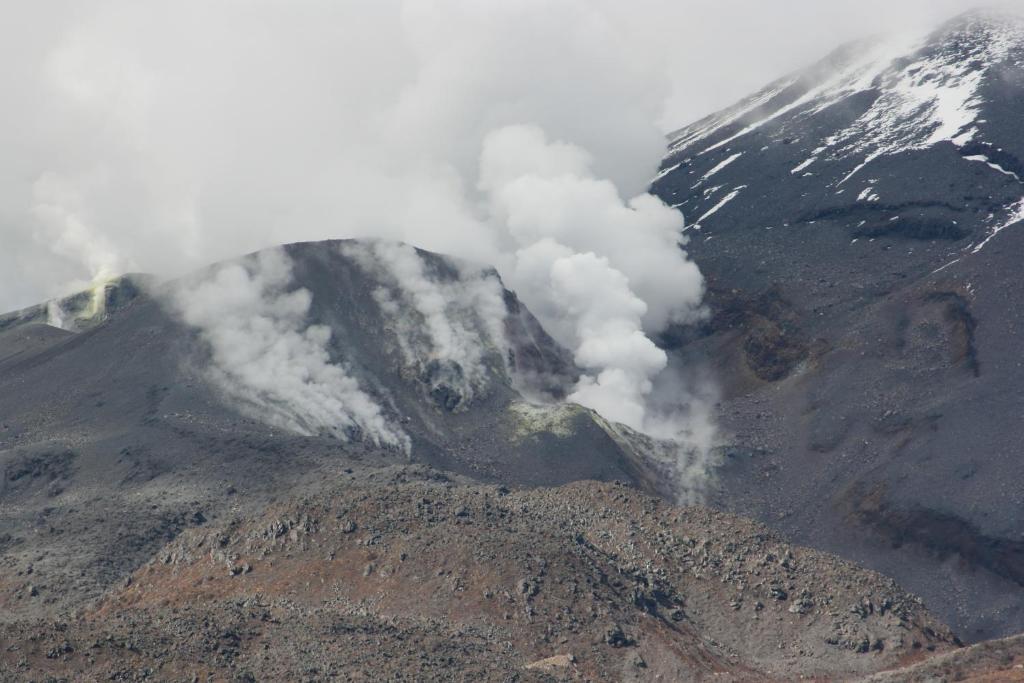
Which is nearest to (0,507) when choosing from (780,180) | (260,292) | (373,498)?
(373,498)

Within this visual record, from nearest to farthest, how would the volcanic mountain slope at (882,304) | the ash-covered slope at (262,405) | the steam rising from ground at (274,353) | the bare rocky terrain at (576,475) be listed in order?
the bare rocky terrain at (576,475) < the ash-covered slope at (262,405) < the volcanic mountain slope at (882,304) < the steam rising from ground at (274,353)

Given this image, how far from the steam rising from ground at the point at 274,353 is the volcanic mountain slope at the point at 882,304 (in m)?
25.1

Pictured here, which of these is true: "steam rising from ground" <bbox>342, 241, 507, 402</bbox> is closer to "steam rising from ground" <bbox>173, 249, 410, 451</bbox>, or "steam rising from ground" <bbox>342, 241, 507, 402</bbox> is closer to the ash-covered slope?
the ash-covered slope

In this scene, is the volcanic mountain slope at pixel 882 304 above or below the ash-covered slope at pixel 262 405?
below

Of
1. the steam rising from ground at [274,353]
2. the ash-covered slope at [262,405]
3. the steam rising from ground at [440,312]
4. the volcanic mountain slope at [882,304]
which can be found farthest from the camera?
the steam rising from ground at [440,312]

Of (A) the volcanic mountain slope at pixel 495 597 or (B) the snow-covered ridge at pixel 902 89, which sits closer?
(A) the volcanic mountain slope at pixel 495 597

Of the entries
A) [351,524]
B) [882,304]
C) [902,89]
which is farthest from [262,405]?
[902,89]

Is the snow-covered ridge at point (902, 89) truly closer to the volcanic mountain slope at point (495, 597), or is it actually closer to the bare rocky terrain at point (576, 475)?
the bare rocky terrain at point (576, 475)

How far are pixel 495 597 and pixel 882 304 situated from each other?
58985mm

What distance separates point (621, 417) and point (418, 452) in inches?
880

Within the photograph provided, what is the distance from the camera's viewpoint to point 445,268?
10881 cm

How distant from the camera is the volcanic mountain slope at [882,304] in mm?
82938

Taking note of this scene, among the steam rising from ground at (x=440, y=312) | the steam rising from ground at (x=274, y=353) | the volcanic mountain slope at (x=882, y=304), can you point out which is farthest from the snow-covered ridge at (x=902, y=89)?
the steam rising from ground at (x=274, y=353)

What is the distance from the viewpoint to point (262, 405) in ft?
280
